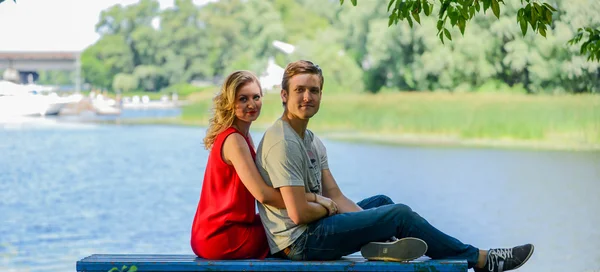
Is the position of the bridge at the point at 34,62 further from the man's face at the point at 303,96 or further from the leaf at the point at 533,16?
the man's face at the point at 303,96

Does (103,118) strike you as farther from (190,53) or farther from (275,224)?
(275,224)

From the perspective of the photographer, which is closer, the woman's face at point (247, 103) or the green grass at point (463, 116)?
the woman's face at point (247, 103)

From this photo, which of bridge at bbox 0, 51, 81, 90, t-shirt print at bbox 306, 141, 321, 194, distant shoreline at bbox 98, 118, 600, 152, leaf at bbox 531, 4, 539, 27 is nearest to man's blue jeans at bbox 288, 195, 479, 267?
t-shirt print at bbox 306, 141, 321, 194

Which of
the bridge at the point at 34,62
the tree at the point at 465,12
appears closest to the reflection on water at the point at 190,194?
the tree at the point at 465,12

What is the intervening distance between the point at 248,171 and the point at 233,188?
10cm

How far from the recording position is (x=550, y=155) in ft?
74.8

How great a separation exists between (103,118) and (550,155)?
1864 cm

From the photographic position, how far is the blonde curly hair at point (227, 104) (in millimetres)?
2822

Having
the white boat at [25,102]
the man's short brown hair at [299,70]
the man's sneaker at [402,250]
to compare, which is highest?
the man's short brown hair at [299,70]

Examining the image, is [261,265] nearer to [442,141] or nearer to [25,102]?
[442,141]

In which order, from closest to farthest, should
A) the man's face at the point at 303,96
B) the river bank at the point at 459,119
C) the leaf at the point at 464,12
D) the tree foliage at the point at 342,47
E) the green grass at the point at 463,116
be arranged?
1. the man's face at the point at 303,96
2. the leaf at the point at 464,12
3. the river bank at the point at 459,119
4. the green grass at the point at 463,116
5. the tree foliage at the point at 342,47

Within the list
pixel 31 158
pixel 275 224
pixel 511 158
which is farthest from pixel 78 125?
pixel 275 224

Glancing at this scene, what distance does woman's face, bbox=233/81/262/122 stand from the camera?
2821 millimetres

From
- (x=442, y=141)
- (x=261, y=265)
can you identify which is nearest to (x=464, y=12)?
(x=261, y=265)
